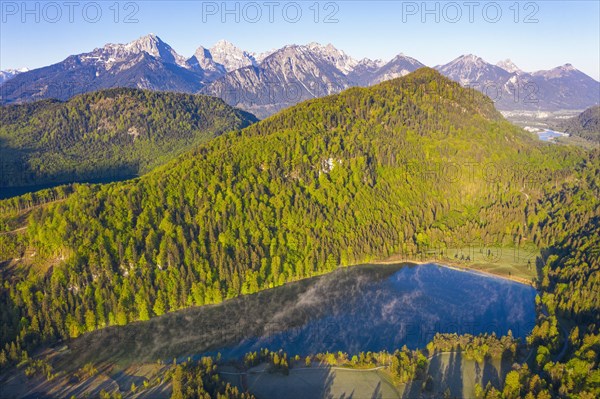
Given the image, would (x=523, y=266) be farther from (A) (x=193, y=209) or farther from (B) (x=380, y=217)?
(A) (x=193, y=209)

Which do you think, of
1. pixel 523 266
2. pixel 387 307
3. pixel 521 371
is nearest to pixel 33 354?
pixel 387 307

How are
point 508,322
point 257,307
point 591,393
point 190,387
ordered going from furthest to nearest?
point 257,307, point 508,322, point 190,387, point 591,393

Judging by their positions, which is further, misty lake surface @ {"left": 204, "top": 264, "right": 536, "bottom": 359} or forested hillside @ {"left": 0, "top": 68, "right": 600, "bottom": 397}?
forested hillside @ {"left": 0, "top": 68, "right": 600, "bottom": 397}

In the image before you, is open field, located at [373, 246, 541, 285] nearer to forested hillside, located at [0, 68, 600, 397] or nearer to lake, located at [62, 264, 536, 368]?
forested hillside, located at [0, 68, 600, 397]

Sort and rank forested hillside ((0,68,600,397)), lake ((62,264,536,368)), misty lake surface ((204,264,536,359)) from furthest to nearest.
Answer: forested hillside ((0,68,600,397)) → misty lake surface ((204,264,536,359)) → lake ((62,264,536,368))

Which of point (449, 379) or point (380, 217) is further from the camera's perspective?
point (380, 217)

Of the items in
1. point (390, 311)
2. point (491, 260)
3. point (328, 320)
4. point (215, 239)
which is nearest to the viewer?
point (328, 320)

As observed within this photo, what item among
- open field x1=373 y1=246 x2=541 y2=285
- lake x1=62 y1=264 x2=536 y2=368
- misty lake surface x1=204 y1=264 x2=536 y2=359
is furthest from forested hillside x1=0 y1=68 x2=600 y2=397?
misty lake surface x1=204 y1=264 x2=536 y2=359

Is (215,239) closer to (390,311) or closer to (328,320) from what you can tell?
(328,320)

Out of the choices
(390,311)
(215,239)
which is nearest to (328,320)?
(390,311)
